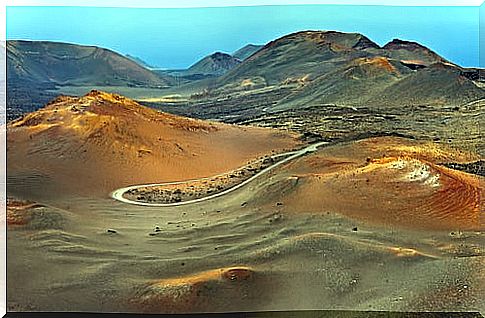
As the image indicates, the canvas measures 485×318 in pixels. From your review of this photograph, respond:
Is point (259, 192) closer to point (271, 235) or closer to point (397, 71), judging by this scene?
point (271, 235)

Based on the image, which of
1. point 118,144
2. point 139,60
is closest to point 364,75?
point 139,60

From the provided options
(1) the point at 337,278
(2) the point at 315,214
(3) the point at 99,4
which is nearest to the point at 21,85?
(3) the point at 99,4

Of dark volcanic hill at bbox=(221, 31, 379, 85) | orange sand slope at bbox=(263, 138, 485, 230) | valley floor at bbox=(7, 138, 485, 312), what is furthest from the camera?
dark volcanic hill at bbox=(221, 31, 379, 85)

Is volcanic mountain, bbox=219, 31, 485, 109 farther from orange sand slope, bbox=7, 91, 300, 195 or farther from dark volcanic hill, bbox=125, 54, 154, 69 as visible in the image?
dark volcanic hill, bbox=125, 54, 154, 69

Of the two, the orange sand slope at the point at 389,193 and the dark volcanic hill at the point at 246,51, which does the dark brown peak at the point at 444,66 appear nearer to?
the orange sand slope at the point at 389,193

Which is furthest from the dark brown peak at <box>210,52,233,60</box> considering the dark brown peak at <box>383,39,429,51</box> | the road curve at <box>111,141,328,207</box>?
the dark brown peak at <box>383,39,429,51</box>

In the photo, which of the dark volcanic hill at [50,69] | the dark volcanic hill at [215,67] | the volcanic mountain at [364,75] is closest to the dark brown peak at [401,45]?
the volcanic mountain at [364,75]

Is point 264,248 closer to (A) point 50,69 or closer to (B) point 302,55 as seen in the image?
(B) point 302,55
